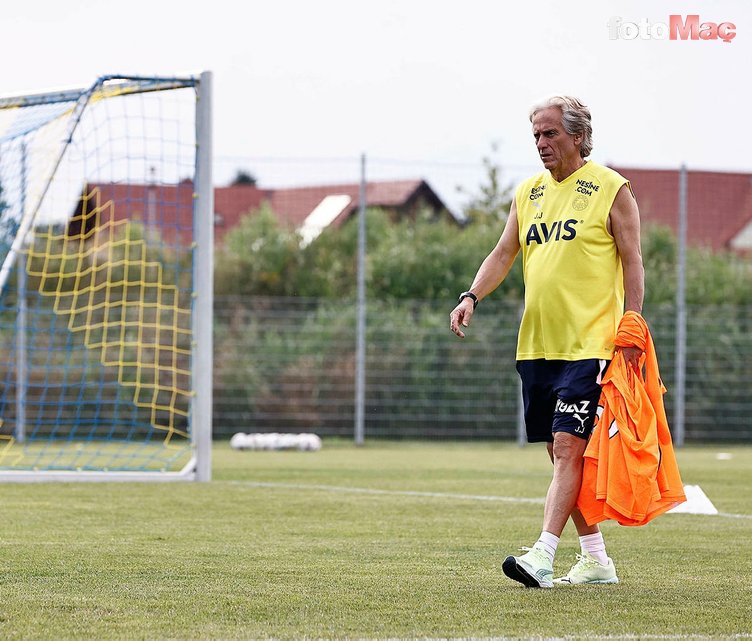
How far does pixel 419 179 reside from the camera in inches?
681

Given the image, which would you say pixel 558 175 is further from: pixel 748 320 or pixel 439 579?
pixel 748 320

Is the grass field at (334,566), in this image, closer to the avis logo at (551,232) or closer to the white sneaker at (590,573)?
the white sneaker at (590,573)

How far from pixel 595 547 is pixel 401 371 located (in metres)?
11.8

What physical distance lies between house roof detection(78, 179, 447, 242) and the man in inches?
352

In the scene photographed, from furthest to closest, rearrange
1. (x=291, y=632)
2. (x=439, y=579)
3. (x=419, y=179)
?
(x=419, y=179) < (x=439, y=579) < (x=291, y=632)

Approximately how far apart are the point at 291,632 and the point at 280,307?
13.0 meters

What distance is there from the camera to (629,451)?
4684 millimetres

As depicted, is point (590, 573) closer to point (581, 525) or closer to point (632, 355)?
point (581, 525)

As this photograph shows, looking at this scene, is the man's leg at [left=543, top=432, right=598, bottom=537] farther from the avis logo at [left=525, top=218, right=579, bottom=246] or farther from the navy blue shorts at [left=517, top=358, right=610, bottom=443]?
the avis logo at [left=525, top=218, right=579, bottom=246]

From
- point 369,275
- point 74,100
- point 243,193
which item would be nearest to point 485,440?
point 369,275

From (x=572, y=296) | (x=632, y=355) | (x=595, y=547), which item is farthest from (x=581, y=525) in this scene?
(x=572, y=296)

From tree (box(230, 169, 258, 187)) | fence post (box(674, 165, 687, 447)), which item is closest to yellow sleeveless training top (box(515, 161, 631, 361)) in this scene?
fence post (box(674, 165, 687, 447))

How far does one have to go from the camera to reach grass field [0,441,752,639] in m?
3.78

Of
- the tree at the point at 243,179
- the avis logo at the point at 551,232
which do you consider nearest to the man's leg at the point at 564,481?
the avis logo at the point at 551,232
